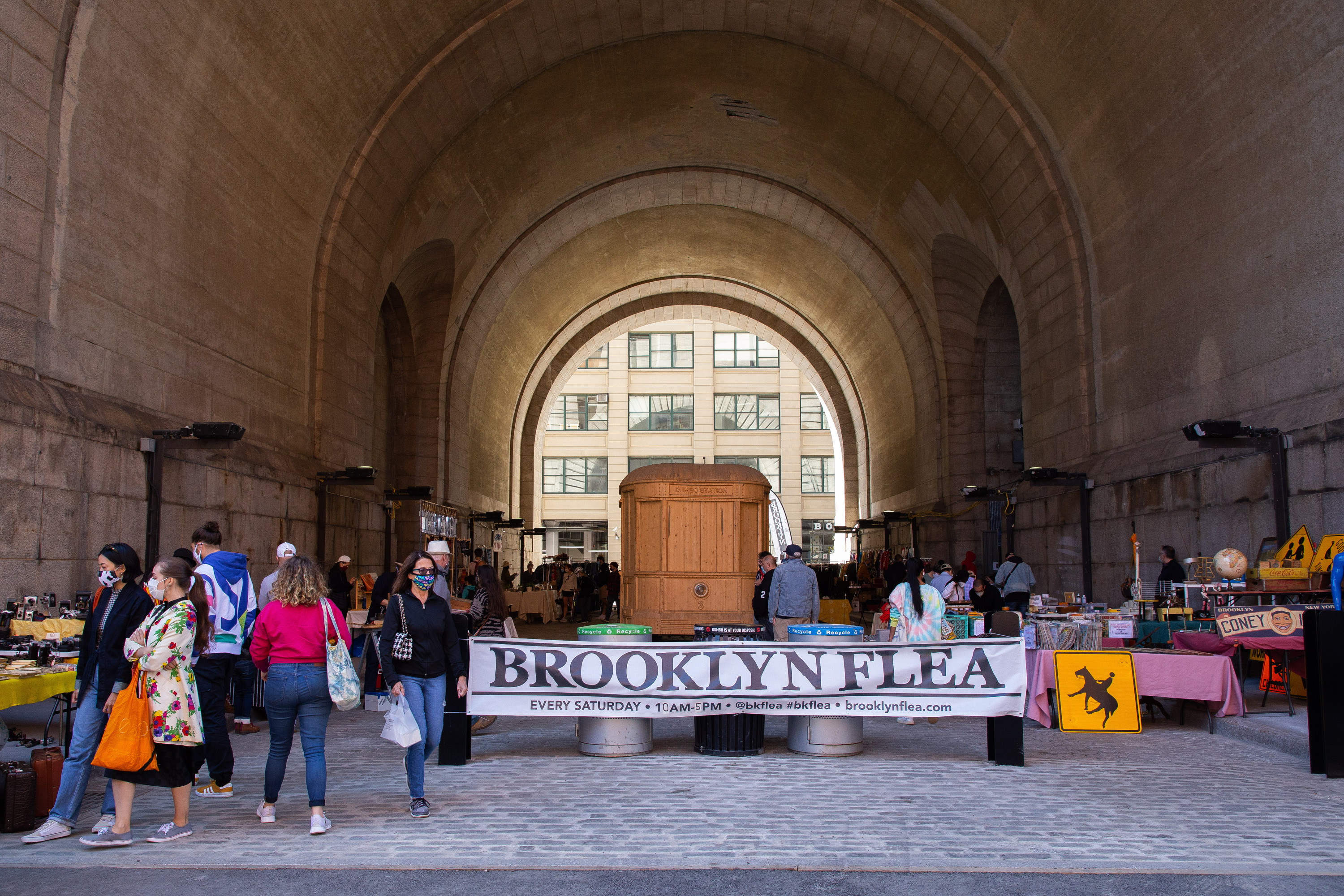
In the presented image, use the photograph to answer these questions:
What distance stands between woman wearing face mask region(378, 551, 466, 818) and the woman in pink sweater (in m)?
0.41

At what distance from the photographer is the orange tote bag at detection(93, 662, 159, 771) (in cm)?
536

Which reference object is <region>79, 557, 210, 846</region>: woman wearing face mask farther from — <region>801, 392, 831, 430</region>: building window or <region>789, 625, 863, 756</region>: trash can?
Answer: <region>801, 392, 831, 430</region>: building window

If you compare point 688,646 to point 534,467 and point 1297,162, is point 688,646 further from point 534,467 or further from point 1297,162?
point 534,467

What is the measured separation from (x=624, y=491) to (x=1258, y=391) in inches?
377

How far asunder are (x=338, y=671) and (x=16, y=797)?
1930mm

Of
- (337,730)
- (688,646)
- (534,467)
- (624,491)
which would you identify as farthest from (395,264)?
(534,467)

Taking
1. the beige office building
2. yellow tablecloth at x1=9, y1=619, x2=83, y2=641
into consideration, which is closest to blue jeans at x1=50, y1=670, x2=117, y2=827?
yellow tablecloth at x1=9, y1=619, x2=83, y2=641

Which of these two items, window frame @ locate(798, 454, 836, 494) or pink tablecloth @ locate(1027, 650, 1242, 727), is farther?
window frame @ locate(798, 454, 836, 494)

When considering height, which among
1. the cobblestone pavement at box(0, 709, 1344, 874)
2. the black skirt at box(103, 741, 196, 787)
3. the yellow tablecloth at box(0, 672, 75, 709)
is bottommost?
the cobblestone pavement at box(0, 709, 1344, 874)

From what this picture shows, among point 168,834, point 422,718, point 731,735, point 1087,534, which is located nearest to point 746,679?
point 731,735

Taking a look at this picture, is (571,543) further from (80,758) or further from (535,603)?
(80,758)

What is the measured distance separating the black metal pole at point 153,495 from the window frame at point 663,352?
129 feet

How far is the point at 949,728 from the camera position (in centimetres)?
955

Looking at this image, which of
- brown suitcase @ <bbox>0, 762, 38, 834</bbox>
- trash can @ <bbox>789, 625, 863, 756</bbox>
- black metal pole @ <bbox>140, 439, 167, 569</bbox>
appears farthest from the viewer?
black metal pole @ <bbox>140, 439, 167, 569</bbox>
